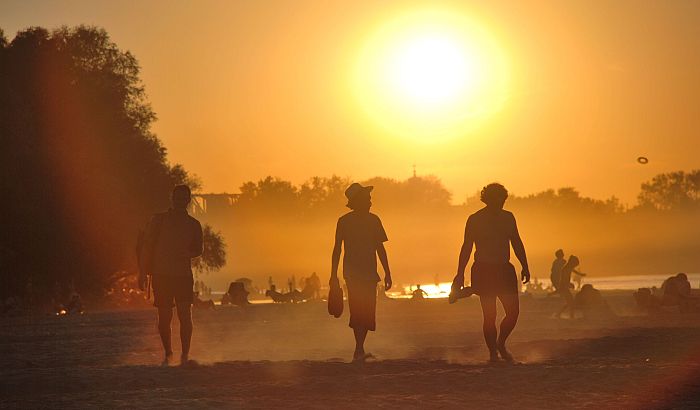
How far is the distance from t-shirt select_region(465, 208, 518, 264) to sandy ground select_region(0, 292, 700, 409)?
3.92 feet

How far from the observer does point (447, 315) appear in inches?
1299

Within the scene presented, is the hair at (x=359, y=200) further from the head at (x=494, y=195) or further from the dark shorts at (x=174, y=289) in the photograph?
the dark shorts at (x=174, y=289)

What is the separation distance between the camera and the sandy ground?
468 inches

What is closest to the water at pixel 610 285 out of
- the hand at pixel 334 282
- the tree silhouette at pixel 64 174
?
the tree silhouette at pixel 64 174

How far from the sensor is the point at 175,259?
15992 millimetres

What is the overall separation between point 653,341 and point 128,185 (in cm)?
3624

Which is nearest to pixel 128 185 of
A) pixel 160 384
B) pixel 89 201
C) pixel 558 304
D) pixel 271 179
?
pixel 89 201

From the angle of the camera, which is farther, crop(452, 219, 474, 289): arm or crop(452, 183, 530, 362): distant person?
crop(452, 219, 474, 289): arm

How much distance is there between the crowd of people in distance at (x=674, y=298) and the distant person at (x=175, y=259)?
15297 millimetres

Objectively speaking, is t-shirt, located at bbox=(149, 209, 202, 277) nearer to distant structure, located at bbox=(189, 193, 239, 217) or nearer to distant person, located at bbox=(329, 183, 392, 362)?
distant person, located at bbox=(329, 183, 392, 362)

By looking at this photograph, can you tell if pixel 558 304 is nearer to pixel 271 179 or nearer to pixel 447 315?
pixel 447 315

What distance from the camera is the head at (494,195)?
15.7 metres

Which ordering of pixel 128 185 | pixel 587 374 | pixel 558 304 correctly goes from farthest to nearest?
1. pixel 128 185
2. pixel 558 304
3. pixel 587 374

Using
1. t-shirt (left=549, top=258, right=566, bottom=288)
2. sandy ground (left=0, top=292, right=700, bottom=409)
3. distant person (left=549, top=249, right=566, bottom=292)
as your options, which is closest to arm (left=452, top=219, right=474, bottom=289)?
sandy ground (left=0, top=292, right=700, bottom=409)
